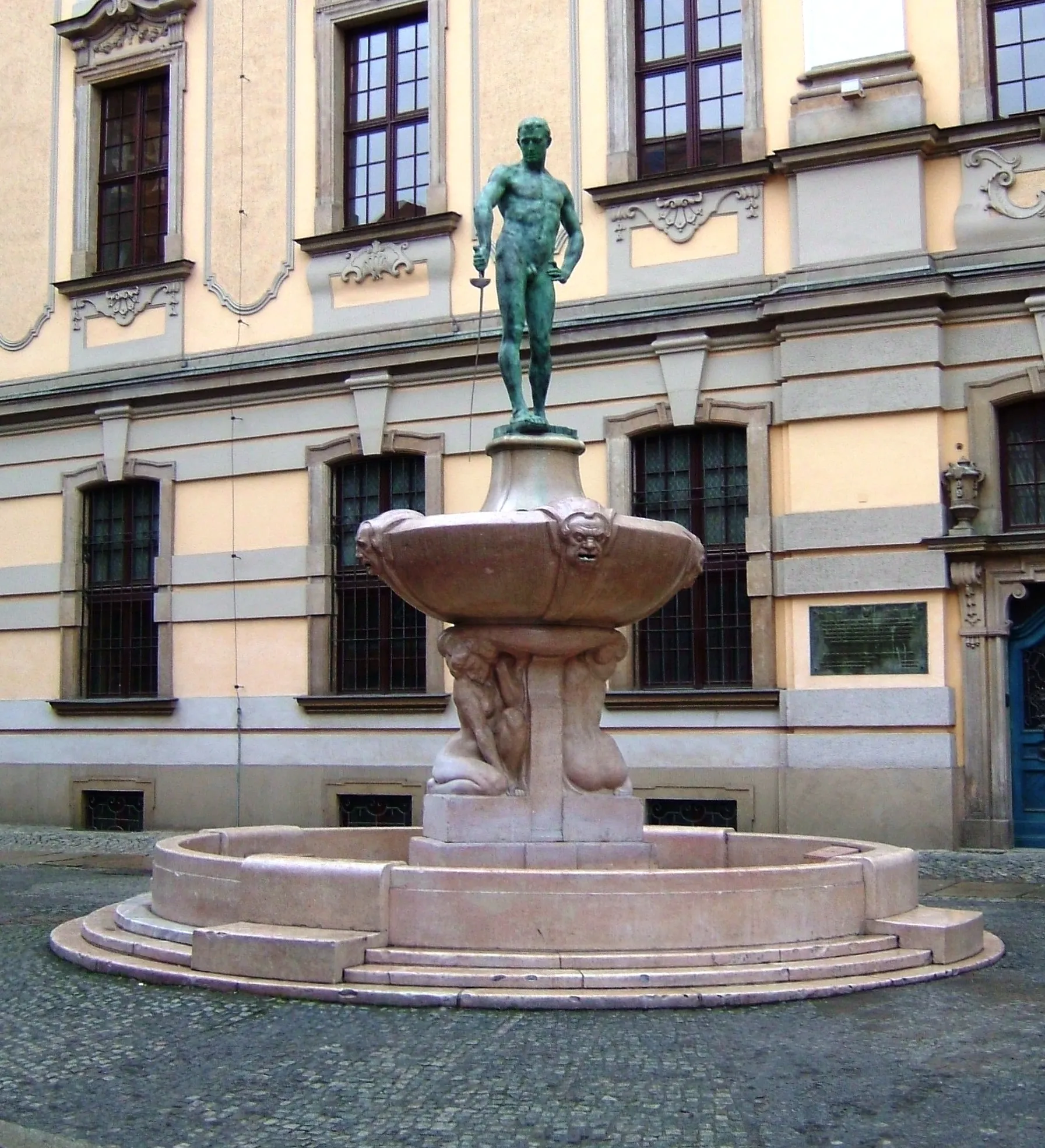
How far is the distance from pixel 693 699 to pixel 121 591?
7.57m

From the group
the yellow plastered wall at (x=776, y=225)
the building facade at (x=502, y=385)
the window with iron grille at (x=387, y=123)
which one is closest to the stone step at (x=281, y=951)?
the building facade at (x=502, y=385)

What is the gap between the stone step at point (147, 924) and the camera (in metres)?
8.13

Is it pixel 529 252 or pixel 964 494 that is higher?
pixel 529 252

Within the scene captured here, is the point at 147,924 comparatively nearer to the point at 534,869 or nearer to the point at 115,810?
the point at 534,869

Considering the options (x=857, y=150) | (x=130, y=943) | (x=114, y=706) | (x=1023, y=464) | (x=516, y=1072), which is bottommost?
(x=516, y=1072)

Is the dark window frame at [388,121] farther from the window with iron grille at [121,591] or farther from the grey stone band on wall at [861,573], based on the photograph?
the grey stone band on wall at [861,573]

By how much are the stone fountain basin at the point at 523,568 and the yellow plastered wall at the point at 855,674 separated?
632cm

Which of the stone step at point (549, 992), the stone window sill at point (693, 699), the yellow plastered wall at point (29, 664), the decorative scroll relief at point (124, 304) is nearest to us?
the stone step at point (549, 992)

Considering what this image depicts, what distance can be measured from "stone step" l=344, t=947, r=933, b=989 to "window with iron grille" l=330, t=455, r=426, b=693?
33.3 ft

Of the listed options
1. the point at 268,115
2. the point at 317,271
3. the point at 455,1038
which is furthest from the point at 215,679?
the point at 455,1038

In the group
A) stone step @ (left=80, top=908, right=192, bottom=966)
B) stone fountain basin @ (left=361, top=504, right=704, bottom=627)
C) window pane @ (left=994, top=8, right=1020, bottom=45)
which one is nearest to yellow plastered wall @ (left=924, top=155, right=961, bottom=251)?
window pane @ (left=994, top=8, right=1020, bottom=45)

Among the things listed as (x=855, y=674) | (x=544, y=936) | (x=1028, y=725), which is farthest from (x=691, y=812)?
(x=544, y=936)

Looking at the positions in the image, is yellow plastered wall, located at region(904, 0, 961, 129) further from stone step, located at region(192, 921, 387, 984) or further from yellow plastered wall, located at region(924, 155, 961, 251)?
stone step, located at region(192, 921, 387, 984)

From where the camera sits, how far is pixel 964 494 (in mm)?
14484
